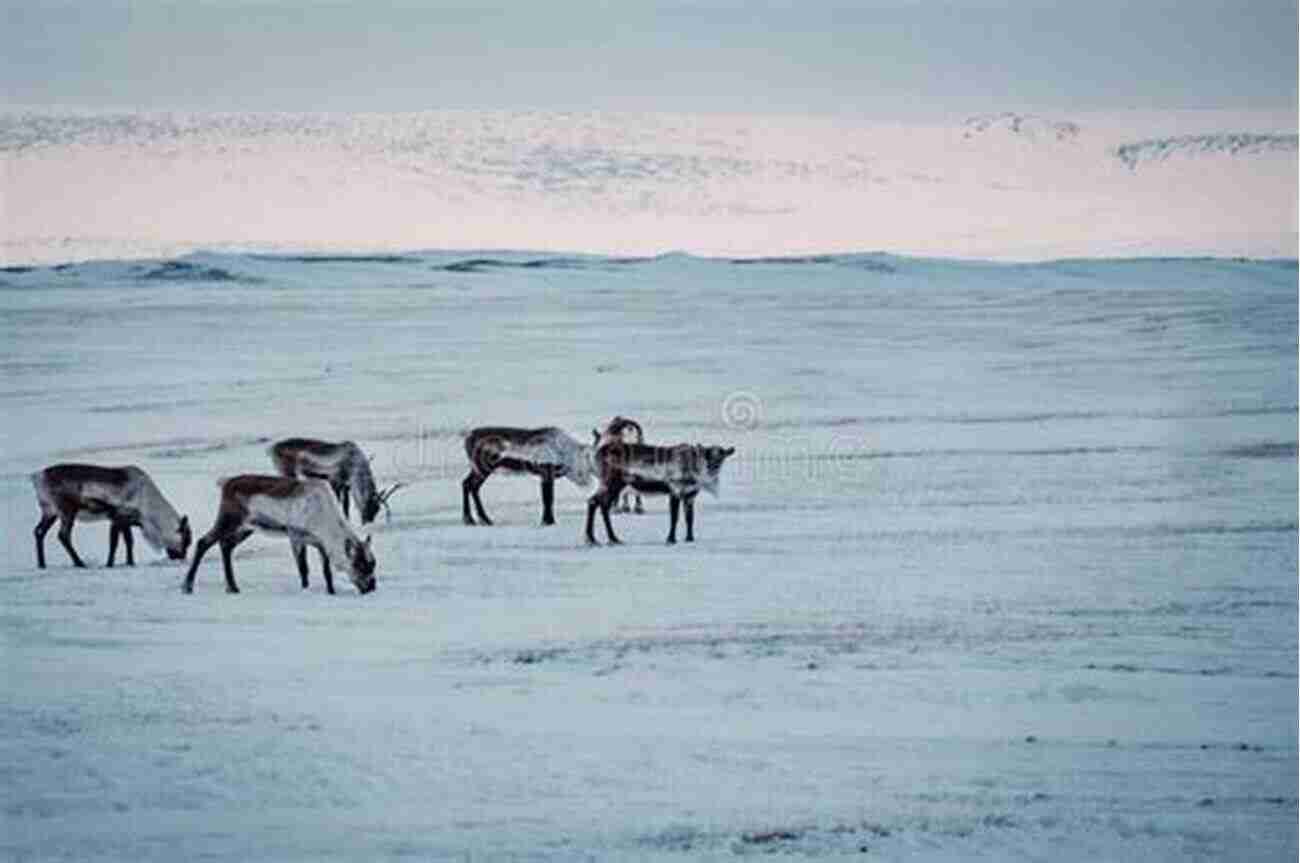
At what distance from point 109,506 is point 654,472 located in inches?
94.3

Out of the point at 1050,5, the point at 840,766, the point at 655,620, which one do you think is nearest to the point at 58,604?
the point at 655,620

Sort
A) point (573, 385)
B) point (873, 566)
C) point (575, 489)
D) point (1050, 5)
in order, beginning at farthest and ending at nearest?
1. point (573, 385)
2. point (575, 489)
3. point (1050, 5)
4. point (873, 566)

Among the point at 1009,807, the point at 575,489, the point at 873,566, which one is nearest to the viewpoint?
the point at 1009,807

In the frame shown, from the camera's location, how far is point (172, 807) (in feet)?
24.8

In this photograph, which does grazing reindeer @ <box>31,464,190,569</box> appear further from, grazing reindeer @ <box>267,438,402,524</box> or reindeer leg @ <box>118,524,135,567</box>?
grazing reindeer @ <box>267,438,402,524</box>

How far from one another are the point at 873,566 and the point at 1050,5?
305 cm

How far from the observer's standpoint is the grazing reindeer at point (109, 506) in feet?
30.7

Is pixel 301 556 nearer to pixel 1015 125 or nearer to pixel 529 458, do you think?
pixel 529 458

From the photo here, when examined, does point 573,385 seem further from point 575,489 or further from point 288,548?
point 288,548

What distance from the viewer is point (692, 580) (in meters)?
9.37

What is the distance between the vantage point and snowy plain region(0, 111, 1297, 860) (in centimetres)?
762

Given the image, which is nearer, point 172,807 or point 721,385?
point 172,807

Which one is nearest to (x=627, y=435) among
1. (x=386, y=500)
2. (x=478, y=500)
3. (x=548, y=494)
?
(x=548, y=494)

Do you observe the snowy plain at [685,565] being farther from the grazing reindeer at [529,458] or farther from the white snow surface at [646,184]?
the grazing reindeer at [529,458]
